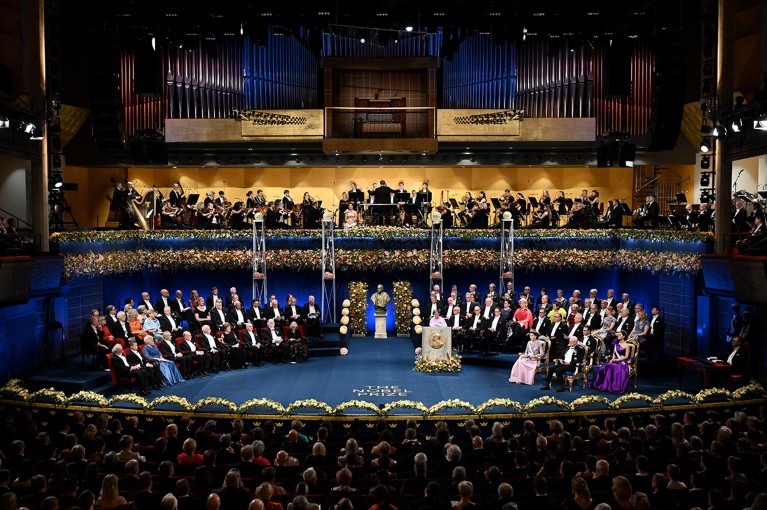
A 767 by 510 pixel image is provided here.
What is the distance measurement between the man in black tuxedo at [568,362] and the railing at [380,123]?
10.7 m

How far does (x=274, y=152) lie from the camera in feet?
78.7

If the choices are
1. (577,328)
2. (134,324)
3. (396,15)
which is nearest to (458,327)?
(577,328)

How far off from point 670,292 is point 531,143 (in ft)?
21.1

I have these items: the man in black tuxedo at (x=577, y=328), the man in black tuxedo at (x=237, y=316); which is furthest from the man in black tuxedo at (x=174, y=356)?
the man in black tuxedo at (x=577, y=328)

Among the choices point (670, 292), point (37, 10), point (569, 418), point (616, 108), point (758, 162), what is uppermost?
point (37, 10)

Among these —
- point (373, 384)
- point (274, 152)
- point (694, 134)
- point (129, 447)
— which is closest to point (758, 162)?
point (694, 134)

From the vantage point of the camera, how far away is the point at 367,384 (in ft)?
49.6

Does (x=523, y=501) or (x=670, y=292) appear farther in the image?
(x=670, y=292)

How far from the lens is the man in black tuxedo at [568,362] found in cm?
1485

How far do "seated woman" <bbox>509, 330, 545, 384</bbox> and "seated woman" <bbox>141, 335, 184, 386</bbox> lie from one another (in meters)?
7.01

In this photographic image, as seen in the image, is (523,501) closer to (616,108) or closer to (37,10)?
(37,10)

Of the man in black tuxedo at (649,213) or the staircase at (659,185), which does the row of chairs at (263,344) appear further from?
the staircase at (659,185)

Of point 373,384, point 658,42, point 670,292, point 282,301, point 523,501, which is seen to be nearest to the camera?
point 523,501

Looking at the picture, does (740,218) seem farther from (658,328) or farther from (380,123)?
(380,123)
